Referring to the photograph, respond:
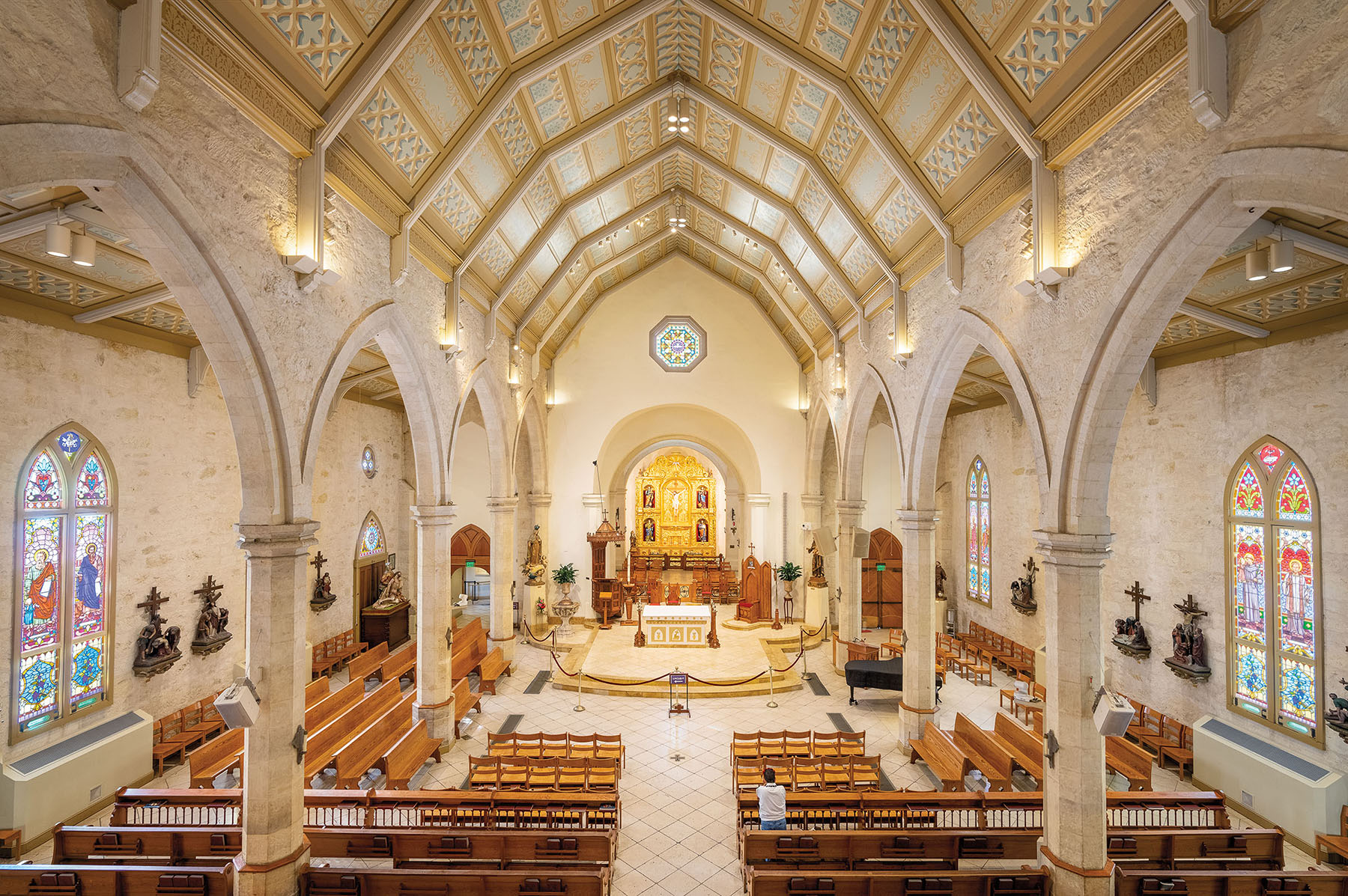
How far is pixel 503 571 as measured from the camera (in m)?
16.5

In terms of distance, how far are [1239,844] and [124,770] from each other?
49.0 ft

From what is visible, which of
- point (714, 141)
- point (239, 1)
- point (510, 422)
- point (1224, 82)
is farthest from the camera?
point (510, 422)

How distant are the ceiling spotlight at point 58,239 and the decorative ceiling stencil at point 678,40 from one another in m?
8.05

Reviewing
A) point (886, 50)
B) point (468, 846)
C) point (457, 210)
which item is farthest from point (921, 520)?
point (457, 210)

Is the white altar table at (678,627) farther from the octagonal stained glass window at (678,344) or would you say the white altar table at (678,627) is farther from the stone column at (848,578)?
the octagonal stained glass window at (678,344)

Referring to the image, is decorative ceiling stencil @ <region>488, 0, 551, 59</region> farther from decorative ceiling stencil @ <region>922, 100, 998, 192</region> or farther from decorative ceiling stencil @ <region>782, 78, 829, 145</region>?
decorative ceiling stencil @ <region>922, 100, 998, 192</region>

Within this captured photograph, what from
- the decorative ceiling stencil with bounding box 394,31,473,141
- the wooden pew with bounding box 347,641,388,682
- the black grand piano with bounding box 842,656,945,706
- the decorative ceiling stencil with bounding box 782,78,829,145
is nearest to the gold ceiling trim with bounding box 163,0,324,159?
the decorative ceiling stencil with bounding box 394,31,473,141

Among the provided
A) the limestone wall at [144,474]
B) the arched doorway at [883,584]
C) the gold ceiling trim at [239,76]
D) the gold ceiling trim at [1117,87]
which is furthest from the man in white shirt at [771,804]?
the arched doorway at [883,584]

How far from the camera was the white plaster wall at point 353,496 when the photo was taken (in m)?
16.2

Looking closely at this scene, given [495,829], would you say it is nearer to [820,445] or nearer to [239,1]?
[239,1]

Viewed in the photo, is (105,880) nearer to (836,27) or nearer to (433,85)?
(433,85)

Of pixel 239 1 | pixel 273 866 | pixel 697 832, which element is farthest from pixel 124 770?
pixel 239 1

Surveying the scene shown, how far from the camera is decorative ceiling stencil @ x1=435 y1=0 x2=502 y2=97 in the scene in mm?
7867

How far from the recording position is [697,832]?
906 centimetres
